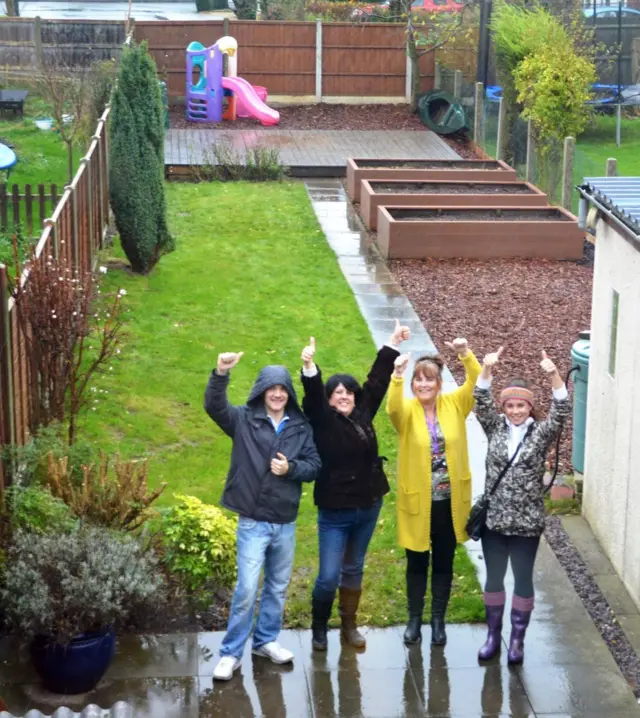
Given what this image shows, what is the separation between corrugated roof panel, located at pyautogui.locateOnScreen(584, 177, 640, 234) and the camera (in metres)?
7.79

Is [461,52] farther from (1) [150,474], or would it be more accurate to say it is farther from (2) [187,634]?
(2) [187,634]

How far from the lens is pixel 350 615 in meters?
7.21

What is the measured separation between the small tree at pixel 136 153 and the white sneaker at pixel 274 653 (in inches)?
334

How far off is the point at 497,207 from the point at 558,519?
9529mm

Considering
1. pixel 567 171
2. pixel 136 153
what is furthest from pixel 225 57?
pixel 136 153

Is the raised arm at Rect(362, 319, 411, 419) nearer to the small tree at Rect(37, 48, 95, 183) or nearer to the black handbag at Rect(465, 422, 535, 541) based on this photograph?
the black handbag at Rect(465, 422, 535, 541)

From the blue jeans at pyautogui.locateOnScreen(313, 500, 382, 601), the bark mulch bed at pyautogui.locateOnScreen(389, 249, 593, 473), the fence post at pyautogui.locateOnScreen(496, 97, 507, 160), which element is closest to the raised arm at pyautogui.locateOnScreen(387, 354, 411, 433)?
the blue jeans at pyautogui.locateOnScreen(313, 500, 382, 601)

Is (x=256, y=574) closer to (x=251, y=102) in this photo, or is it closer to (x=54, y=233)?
(x=54, y=233)

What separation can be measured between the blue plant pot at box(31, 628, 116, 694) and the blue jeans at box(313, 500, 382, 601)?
1.23 meters

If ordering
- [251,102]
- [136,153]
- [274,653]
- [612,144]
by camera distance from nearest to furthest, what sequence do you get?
1. [274,653]
2. [136,153]
3. [612,144]
4. [251,102]

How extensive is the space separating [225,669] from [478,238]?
11.2 m

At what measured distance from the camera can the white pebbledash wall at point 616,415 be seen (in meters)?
7.81

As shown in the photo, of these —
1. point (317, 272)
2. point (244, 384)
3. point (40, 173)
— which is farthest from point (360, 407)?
point (40, 173)

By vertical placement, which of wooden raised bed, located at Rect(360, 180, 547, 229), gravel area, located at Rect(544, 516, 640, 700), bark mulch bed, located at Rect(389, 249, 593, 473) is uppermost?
wooden raised bed, located at Rect(360, 180, 547, 229)
